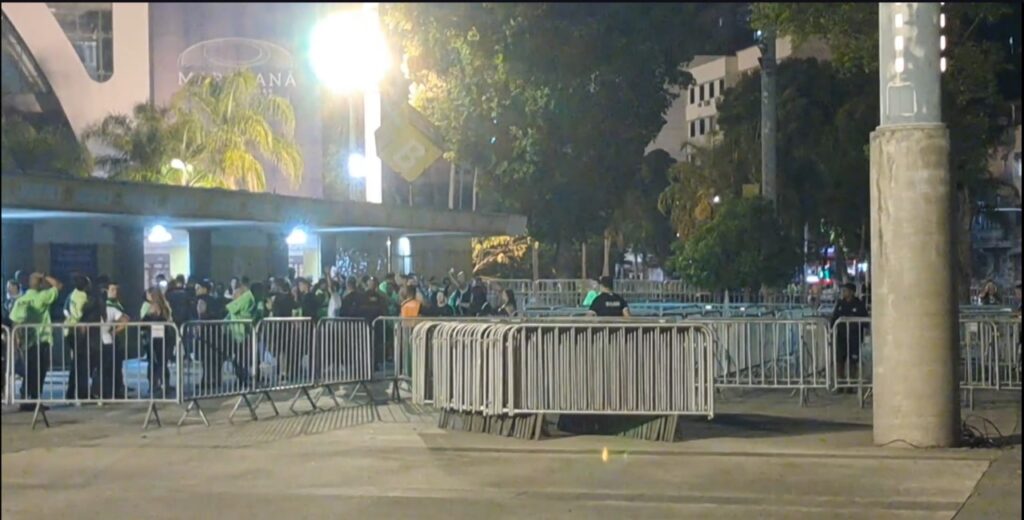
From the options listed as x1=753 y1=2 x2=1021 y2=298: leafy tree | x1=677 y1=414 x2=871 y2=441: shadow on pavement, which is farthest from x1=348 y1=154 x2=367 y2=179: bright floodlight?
x1=677 y1=414 x2=871 y2=441: shadow on pavement

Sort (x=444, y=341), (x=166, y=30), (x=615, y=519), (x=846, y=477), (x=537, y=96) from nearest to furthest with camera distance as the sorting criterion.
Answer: (x=166, y=30), (x=615, y=519), (x=846, y=477), (x=444, y=341), (x=537, y=96)

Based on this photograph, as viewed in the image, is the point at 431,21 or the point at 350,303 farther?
the point at 350,303

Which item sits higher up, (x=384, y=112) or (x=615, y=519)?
(x=384, y=112)

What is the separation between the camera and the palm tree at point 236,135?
108 ft

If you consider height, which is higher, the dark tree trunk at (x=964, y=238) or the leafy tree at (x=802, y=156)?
the leafy tree at (x=802, y=156)

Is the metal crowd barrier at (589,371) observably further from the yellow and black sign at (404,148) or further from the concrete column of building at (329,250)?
the concrete column of building at (329,250)

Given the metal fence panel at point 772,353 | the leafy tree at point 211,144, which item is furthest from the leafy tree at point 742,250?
the leafy tree at point 211,144

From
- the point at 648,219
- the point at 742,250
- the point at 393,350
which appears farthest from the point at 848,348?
the point at 648,219

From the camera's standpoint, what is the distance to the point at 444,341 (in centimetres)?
1408

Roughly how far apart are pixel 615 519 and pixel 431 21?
4.00m

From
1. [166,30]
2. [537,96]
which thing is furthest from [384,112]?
[166,30]

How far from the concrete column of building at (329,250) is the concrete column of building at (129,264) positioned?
255 inches

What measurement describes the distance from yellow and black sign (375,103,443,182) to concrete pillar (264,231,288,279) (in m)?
7.60

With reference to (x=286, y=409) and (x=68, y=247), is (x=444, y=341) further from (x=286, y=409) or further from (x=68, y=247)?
(x=68, y=247)
